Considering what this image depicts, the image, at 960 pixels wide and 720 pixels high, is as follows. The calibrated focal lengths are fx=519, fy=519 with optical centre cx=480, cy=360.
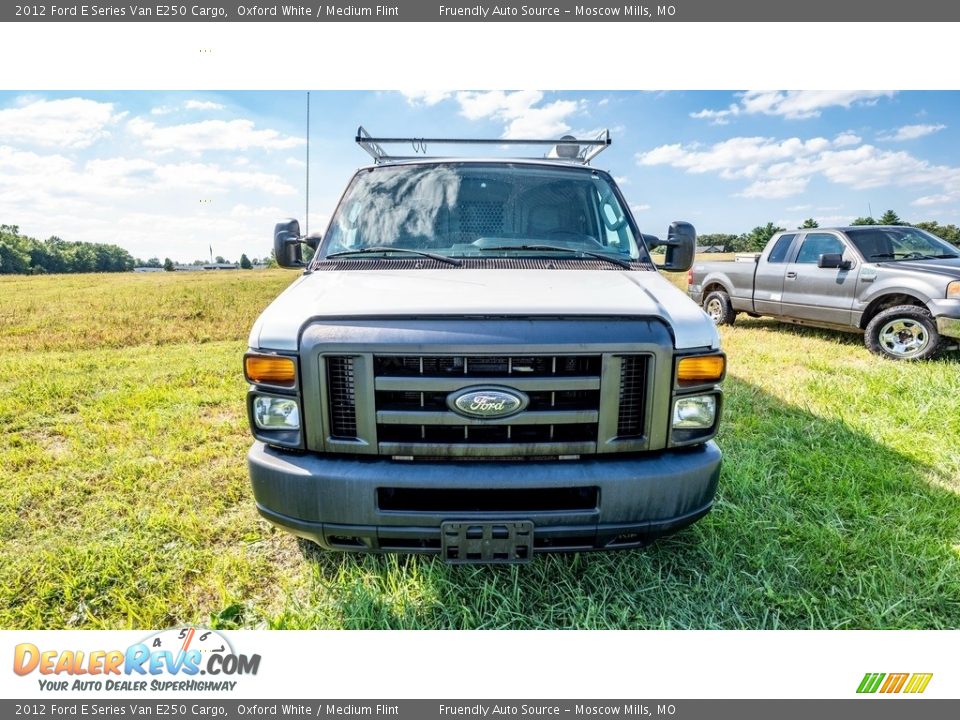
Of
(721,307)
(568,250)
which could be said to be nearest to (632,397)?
(568,250)

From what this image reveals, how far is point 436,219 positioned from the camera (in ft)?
11.0

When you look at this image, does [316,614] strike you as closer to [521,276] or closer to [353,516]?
[353,516]

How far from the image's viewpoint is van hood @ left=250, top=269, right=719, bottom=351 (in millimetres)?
2303

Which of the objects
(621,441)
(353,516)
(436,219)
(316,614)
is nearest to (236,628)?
(316,614)

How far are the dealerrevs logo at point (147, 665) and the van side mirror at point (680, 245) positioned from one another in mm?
3451

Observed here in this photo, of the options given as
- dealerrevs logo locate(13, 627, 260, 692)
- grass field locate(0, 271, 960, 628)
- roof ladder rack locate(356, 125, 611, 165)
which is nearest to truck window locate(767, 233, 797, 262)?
grass field locate(0, 271, 960, 628)

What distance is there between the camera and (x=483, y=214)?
11.2 ft

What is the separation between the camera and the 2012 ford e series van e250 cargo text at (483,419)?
7.31 ft

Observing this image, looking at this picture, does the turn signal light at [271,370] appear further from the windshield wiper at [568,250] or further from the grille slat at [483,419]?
the windshield wiper at [568,250]

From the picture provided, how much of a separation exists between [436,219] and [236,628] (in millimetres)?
2513

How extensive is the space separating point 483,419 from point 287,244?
2.25m

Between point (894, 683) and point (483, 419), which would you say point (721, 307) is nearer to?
point (894, 683)

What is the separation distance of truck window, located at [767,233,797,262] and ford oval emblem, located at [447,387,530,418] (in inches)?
352

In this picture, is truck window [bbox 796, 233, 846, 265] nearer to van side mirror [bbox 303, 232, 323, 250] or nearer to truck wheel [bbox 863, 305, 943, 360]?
truck wheel [bbox 863, 305, 943, 360]
